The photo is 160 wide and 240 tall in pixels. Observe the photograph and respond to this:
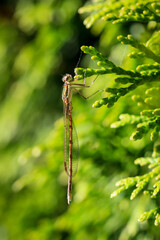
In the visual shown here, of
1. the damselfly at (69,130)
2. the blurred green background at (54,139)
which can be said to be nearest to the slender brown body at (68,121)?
the damselfly at (69,130)

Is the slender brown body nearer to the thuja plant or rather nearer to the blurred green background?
the blurred green background

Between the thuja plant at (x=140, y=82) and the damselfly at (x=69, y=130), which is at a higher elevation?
the thuja plant at (x=140, y=82)

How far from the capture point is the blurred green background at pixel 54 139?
5.43 feet

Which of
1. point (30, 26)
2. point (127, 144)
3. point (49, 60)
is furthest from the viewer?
point (30, 26)

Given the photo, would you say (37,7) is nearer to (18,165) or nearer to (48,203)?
(18,165)

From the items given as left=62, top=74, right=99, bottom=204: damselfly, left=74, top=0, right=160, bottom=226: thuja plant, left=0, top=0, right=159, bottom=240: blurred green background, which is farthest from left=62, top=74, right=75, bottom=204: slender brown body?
left=74, top=0, right=160, bottom=226: thuja plant

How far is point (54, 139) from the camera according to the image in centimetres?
175

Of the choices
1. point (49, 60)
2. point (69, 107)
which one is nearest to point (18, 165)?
point (49, 60)

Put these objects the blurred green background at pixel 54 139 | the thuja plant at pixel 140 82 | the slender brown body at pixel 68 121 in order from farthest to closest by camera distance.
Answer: the blurred green background at pixel 54 139 < the slender brown body at pixel 68 121 < the thuja plant at pixel 140 82

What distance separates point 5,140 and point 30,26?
1.04 metres

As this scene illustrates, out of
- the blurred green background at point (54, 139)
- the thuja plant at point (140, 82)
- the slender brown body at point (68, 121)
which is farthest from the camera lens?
the blurred green background at point (54, 139)

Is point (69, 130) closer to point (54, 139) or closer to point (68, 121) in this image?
point (68, 121)

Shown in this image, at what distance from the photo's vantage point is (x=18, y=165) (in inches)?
107

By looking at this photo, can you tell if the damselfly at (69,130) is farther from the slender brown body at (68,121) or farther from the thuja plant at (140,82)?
the thuja plant at (140,82)
